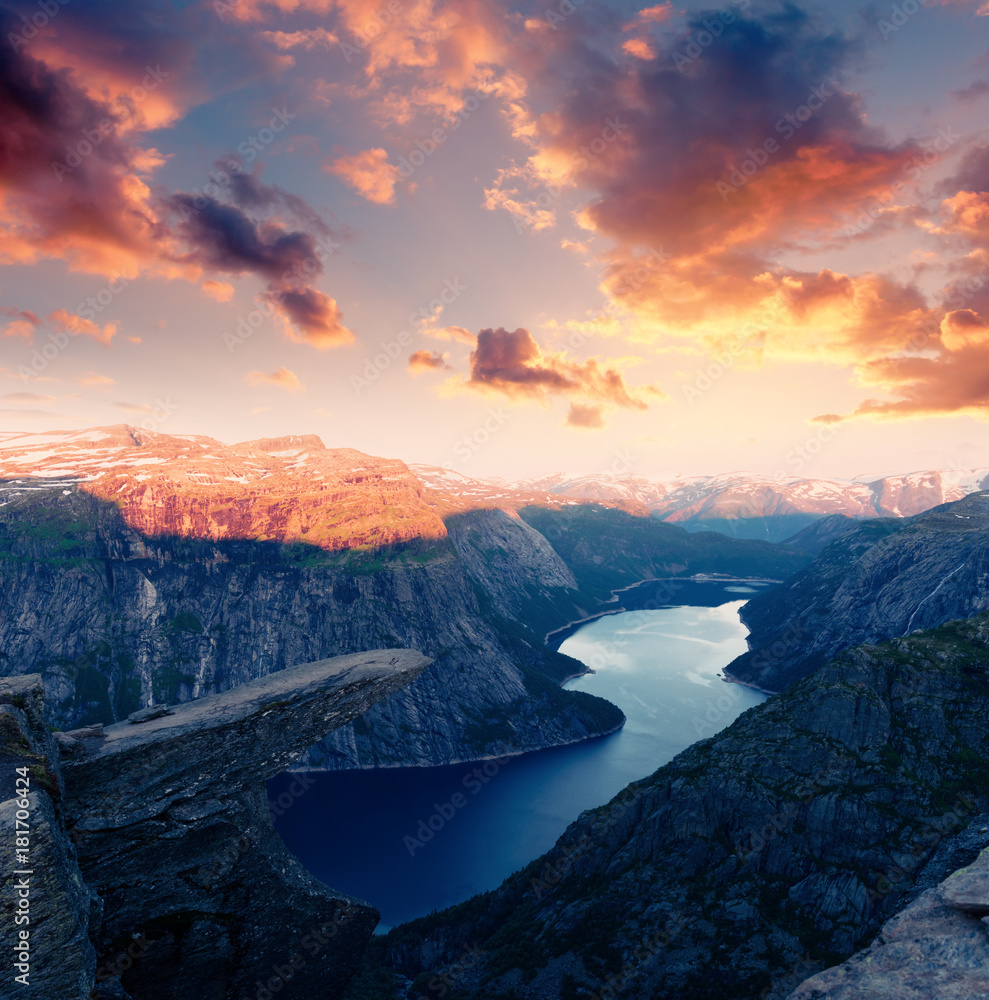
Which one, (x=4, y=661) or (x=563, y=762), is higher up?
(x=4, y=661)

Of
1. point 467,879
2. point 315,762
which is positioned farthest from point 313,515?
point 467,879

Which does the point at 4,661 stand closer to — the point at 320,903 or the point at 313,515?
the point at 313,515

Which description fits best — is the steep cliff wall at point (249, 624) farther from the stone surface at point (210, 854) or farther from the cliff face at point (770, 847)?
the stone surface at point (210, 854)

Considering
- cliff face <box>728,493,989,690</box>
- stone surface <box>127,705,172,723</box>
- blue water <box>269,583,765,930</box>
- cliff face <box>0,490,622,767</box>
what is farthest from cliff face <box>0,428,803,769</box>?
stone surface <box>127,705,172,723</box>

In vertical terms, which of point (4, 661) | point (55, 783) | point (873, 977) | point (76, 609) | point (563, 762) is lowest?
point (563, 762)

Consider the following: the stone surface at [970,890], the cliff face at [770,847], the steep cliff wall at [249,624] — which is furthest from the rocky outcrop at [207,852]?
the steep cliff wall at [249,624]

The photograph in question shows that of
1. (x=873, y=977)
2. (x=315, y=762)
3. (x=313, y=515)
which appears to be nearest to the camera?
(x=873, y=977)
